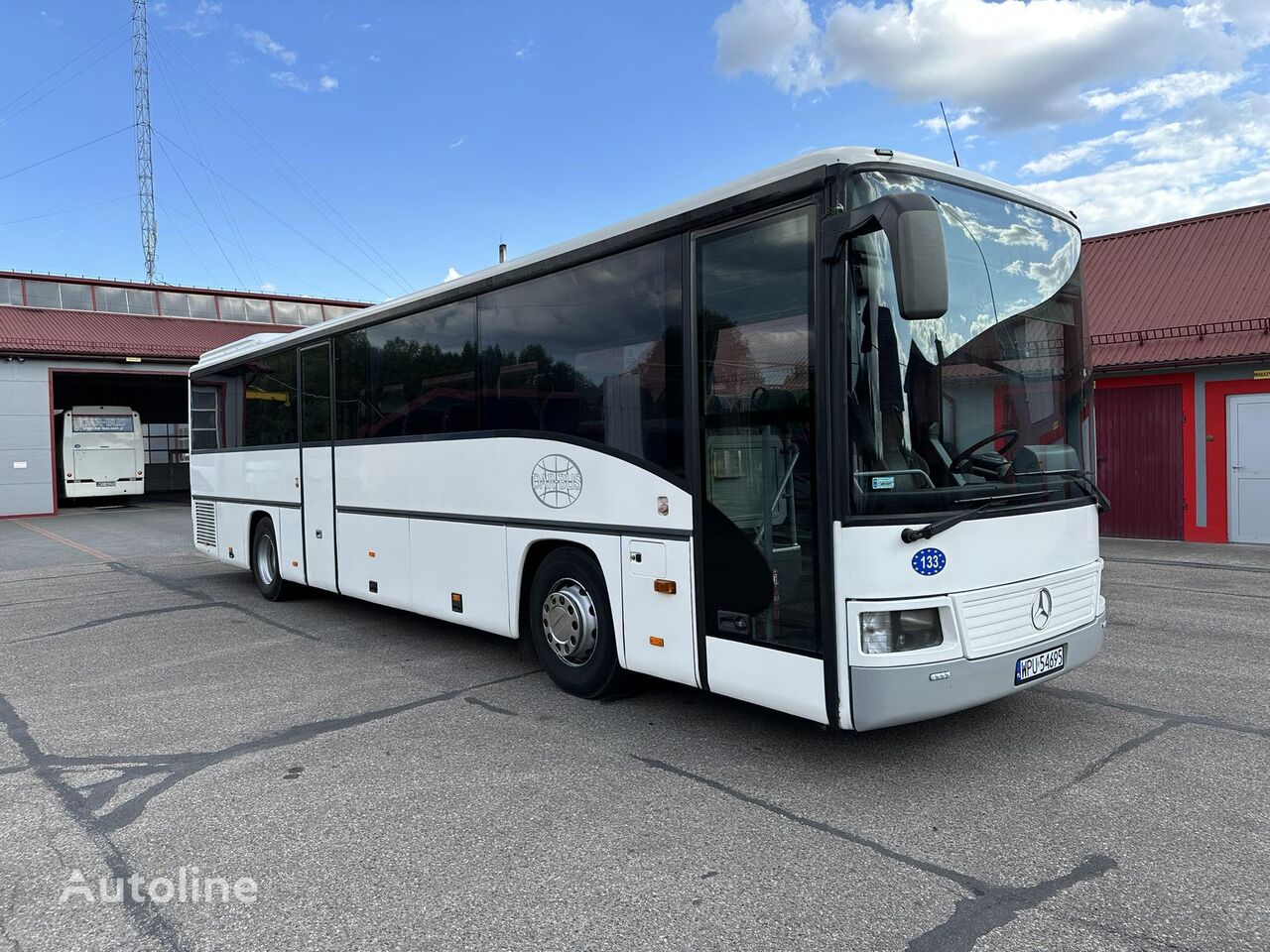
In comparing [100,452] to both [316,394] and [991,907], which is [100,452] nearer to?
[316,394]

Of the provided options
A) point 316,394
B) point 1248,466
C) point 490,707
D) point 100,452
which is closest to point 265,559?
point 316,394

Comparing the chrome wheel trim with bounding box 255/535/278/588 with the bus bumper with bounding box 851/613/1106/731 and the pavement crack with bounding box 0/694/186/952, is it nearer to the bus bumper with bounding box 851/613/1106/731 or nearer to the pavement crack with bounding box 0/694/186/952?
the pavement crack with bounding box 0/694/186/952

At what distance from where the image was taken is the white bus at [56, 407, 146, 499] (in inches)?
1078

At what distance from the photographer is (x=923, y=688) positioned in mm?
3969

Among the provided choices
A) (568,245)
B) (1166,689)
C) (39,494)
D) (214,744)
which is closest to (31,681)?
(214,744)

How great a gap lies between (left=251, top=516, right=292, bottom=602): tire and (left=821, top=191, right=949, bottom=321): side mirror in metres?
8.24

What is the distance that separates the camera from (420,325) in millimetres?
7352

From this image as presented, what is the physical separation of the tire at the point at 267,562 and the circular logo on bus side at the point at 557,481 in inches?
207

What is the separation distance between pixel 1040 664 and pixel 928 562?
3.19ft

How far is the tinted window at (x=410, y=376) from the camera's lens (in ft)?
22.3

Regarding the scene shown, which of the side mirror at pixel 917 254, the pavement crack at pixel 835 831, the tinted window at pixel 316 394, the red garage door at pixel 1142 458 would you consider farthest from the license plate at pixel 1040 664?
the red garage door at pixel 1142 458

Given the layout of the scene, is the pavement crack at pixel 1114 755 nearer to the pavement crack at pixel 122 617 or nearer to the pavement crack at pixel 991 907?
the pavement crack at pixel 991 907

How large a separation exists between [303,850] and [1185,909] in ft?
11.1

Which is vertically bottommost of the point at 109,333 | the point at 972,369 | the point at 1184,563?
the point at 1184,563
